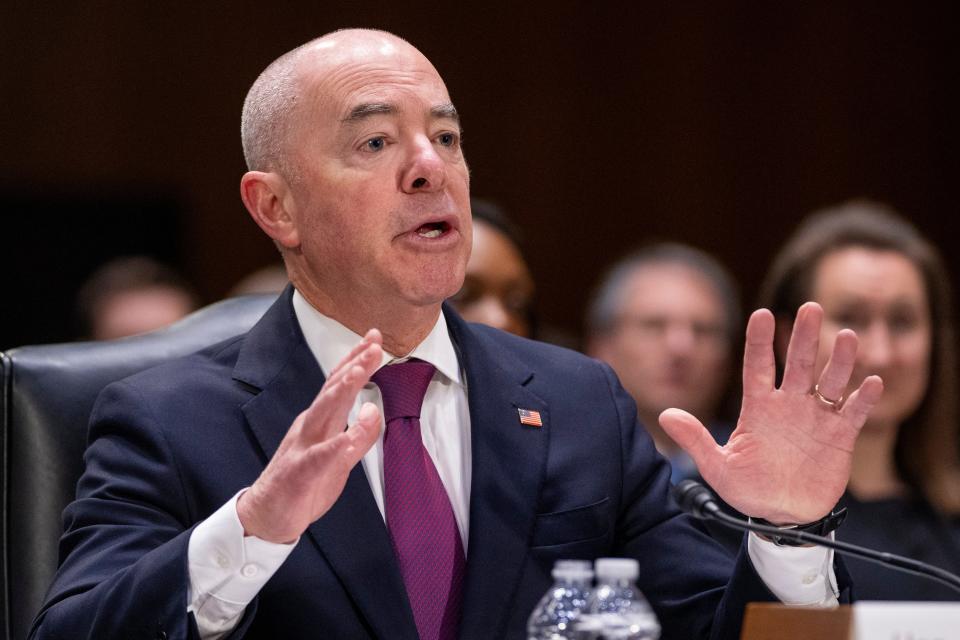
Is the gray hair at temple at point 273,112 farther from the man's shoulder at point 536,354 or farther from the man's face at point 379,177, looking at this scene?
the man's shoulder at point 536,354

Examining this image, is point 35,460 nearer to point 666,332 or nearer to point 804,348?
point 804,348

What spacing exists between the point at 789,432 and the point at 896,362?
1.37 meters

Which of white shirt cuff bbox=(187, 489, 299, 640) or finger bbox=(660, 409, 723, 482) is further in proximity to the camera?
finger bbox=(660, 409, 723, 482)

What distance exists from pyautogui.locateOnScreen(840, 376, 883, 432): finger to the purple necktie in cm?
58

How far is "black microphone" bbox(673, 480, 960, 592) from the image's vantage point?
160 centimetres

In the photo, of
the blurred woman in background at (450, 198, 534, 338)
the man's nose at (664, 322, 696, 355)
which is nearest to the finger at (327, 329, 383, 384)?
the blurred woman in background at (450, 198, 534, 338)

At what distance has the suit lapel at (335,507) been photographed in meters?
1.92

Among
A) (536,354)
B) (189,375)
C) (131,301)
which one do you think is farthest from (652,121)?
(189,375)

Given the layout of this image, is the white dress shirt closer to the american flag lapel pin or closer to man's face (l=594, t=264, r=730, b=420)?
the american flag lapel pin

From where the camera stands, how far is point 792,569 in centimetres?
188

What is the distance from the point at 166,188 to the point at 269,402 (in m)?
3.92

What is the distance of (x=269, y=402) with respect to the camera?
2.08 metres

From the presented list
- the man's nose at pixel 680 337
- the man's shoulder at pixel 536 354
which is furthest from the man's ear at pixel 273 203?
the man's nose at pixel 680 337

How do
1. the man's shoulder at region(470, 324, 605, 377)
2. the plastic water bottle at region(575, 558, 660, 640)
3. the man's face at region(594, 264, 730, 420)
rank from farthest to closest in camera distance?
the man's face at region(594, 264, 730, 420), the man's shoulder at region(470, 324, 605, 377), the plastic water bottle at region(575, 558, 660, 640)
